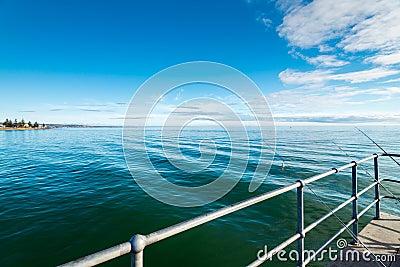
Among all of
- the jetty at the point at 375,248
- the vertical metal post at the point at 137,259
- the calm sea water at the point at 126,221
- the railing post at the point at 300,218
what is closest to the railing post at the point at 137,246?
the vertical metal post at the point at 137,259

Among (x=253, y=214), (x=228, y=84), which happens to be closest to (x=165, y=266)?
(x=253, y=214)

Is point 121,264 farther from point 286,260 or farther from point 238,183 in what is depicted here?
point 238,183

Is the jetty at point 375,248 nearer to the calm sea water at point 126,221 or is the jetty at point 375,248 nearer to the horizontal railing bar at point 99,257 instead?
the calm sea water at point 126,221

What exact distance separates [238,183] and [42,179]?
11.1 m

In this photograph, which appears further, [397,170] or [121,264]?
[397,170]

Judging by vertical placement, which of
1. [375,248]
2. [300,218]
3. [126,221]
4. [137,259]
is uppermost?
[137,259]

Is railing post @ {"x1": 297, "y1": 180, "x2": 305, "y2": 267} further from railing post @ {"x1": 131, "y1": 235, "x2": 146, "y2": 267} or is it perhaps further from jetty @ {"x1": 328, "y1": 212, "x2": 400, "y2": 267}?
railing post @ {"x1": 131, "y1": 235, "x2": 146, "y2": 267}

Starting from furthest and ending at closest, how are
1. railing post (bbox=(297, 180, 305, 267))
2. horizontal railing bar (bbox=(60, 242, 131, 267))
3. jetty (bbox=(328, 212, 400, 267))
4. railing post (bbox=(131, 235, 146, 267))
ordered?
jetty (bbox=(328, 212, 400, 267))
railing post (bbox=(297, 180, 305, 267))
railing post (bbox=(131, 235, 146, 267))
horizontal railing bar (bbox=(60, 242, 131, 267))

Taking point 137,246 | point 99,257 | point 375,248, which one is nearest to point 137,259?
point 137,246

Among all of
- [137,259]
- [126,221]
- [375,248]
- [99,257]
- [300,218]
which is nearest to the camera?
[99,257]

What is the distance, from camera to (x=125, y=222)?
7.00 m

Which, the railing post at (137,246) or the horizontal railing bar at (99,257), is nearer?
the horizontal railing bar at (99,257)

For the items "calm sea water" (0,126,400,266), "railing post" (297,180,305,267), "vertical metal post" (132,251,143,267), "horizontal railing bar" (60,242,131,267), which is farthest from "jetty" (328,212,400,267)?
"horizontal railing bar" (60,242,131,267)

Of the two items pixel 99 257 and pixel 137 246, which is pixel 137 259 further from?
pixel 99 257
